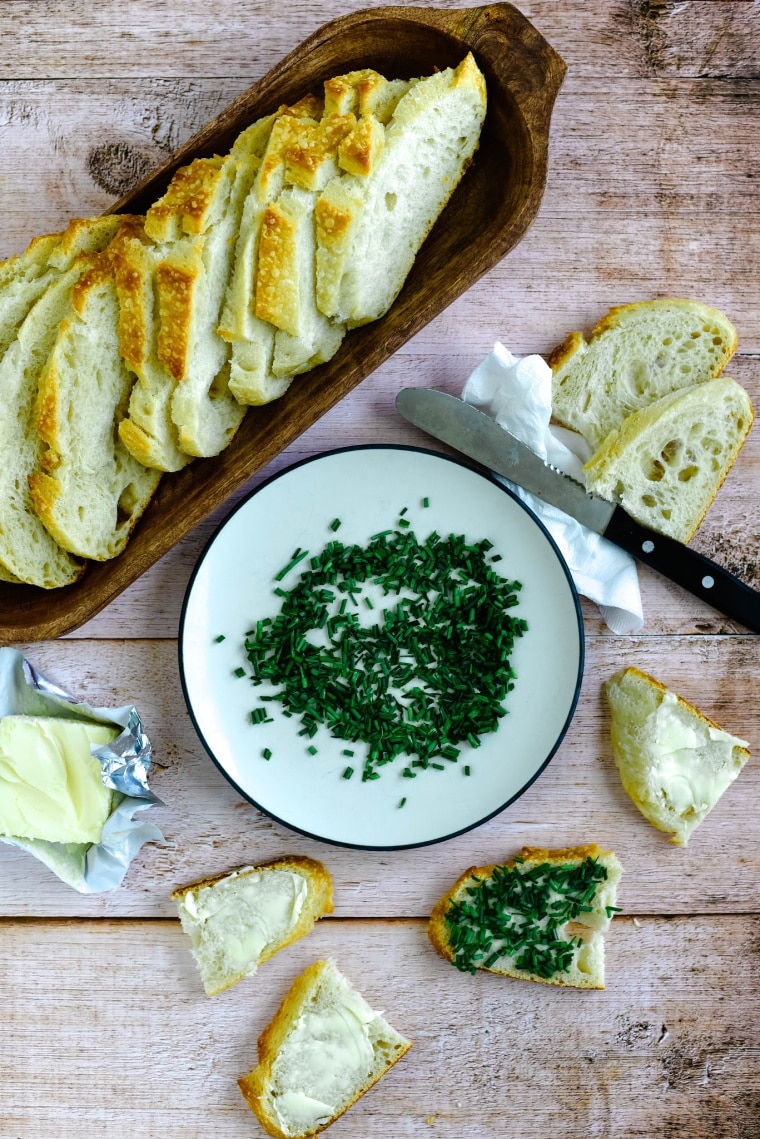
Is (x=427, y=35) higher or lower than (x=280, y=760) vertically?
higher

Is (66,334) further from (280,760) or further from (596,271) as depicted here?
(596,271)

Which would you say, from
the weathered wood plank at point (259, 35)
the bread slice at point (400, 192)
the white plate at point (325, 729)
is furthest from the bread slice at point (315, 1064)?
the weathered wood plank at point (259, 35)

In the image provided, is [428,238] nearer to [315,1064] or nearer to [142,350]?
[142,350]

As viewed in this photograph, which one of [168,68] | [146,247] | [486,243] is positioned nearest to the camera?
[146,247]

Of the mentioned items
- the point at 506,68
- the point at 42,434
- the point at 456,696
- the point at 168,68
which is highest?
the point at 506,68

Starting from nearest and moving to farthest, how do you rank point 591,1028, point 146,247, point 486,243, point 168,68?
point 146,247, point 486,243, point 168,68, point 591,1028

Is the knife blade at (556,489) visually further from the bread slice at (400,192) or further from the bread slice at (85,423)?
the bread slice at (85,423)

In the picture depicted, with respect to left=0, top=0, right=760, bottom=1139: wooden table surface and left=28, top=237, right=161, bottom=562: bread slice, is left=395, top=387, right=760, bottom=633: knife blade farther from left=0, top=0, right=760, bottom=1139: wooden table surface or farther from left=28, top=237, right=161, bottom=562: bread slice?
left=28, top=237, right=161, bottom=562: bread slice

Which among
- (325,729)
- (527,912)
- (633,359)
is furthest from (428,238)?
(527,912)

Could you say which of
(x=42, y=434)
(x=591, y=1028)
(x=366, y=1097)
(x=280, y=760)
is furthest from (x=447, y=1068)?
(x=42, y=434)
